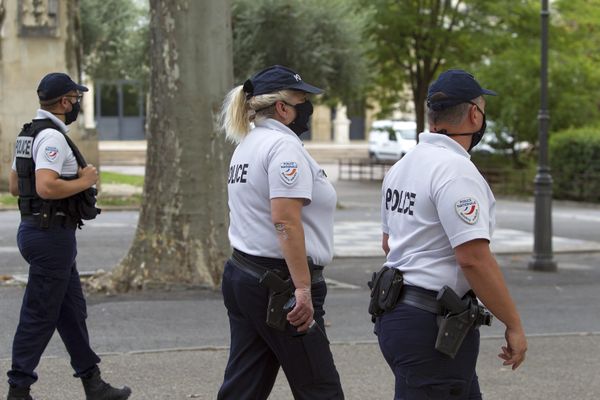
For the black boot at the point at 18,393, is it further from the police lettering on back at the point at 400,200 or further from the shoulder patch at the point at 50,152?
the police lettering on back at the point at 400,200

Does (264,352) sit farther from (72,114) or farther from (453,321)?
(72,114)

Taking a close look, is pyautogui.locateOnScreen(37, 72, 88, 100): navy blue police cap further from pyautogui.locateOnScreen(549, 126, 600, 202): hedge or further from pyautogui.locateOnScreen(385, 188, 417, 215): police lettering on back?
pyautogui.locateOnScreen(549, 126, 600, 202): hedge

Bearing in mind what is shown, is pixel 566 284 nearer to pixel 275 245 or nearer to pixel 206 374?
pixel 206 374

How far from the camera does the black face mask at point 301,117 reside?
190 inches

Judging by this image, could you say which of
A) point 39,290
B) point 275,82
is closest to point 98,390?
point 39,290

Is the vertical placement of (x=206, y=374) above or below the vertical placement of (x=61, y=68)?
below

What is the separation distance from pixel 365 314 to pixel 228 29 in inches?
115

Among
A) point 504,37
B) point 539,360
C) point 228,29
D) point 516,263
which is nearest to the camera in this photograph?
point 539,360

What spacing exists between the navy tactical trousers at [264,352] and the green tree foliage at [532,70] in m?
25.9

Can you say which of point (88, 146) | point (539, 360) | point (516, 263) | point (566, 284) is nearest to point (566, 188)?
point (88, 146)

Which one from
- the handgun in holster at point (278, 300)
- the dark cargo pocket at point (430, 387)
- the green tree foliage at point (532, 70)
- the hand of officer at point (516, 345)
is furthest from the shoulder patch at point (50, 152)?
the green tree foliage at point (532, 70)

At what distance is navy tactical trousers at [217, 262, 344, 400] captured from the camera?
4.72 m

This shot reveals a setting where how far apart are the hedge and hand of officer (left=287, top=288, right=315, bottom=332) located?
24.3 m

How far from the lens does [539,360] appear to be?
308 inches
